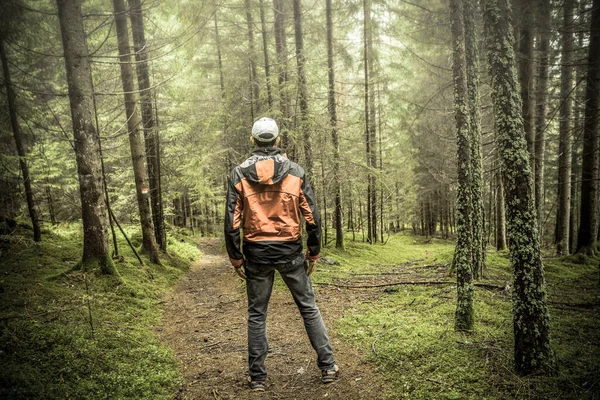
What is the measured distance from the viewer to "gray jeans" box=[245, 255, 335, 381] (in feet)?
11.8

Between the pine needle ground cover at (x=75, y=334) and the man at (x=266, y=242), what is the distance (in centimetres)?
133

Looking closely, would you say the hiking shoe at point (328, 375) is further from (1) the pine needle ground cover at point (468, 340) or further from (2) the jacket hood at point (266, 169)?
(2) the jacket hood at point (266, 169)

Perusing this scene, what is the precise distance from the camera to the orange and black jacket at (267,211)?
354 cm

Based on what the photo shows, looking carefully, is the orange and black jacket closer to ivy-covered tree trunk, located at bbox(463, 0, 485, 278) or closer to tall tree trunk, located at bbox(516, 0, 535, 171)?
ivy-covered tree trunk, located at bbox(463, 0, 485, 278)

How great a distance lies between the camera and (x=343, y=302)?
265 inches

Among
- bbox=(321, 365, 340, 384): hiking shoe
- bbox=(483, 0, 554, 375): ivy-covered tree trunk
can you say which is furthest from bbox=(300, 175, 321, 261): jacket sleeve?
bbox=(483, 0, 554, 375): ivy-covered tree trunk

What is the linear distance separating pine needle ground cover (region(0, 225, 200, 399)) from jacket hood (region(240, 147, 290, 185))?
103 inches

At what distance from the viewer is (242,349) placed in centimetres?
463

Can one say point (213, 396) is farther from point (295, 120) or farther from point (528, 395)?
point (295, 120)

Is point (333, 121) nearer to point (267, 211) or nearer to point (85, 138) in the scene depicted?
point (85, 138)

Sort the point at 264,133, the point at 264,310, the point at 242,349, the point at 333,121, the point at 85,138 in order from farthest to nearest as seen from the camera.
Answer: the point at 333,121 → the point at 85,138 → the point at 242,349 → the point at 264,133 → the point at 264,310

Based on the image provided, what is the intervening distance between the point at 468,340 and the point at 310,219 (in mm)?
2792

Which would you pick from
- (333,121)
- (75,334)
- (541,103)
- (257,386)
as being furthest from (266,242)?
(541,103)

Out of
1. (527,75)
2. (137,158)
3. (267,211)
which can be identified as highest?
(527,75)
